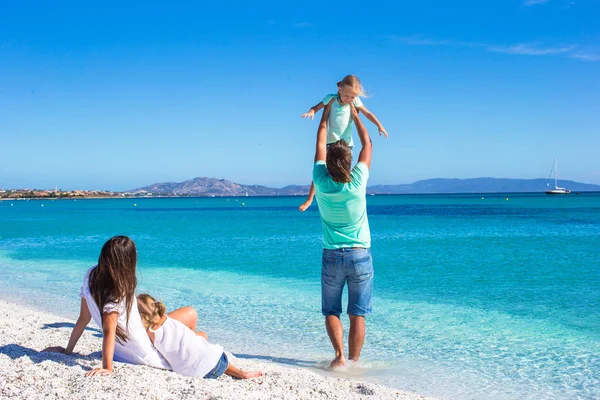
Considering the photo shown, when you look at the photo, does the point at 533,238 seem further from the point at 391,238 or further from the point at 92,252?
the point at 92,252

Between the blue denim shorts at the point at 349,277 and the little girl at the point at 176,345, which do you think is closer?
the little girl at the point at 176,345

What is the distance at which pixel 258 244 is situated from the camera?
23203mm

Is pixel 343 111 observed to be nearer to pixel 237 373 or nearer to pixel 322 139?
pixel 322 139

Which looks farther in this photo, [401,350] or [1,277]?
[1,277]

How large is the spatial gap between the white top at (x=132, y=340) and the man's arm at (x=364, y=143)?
7.44ft

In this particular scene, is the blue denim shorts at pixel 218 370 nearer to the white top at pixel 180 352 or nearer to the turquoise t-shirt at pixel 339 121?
the white top at pixel 180 352

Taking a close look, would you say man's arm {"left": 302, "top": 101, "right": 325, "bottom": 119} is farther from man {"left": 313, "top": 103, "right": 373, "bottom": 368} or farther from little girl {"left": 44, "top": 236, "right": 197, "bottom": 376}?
little girl {"left": 44, "top": 236, "right": 197, "bottom": 376}

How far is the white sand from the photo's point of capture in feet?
12.4

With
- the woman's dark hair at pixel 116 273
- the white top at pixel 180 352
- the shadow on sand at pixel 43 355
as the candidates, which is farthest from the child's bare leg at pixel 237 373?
the shadow on sand at pixel 43 355

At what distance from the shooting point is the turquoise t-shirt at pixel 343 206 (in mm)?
4688

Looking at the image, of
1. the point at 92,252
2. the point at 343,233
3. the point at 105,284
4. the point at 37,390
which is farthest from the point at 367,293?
the point at 92,252

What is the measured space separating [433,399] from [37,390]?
322cm

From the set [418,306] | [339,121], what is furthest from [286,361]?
[418,306]

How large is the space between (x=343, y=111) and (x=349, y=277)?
58.1 inches
